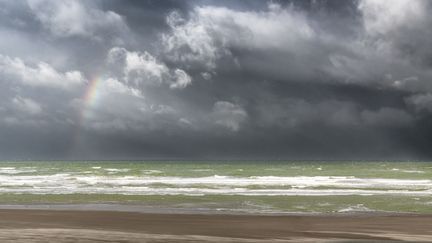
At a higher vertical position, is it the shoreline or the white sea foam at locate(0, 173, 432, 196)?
the white sea foam at locate(0, 173, 432, 196)

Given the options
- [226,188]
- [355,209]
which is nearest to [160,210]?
[355,209]

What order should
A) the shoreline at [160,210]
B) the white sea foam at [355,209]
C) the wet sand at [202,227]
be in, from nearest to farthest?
the wet sand at [202,227]
the shoreline at [160,210]
the white sea foam at [355,209]

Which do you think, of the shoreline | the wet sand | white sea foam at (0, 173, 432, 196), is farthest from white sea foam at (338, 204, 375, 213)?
white sea foam at (0, 173, 432, 196)

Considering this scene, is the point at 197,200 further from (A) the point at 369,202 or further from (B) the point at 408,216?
(B) the point at 408,216

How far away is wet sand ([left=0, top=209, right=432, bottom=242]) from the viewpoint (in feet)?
56.0

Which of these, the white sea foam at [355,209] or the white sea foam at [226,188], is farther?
the white sea foam at [226,188]

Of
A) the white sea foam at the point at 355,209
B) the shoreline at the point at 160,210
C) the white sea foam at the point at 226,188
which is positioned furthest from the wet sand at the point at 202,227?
the white sea foam at the point at 226,188

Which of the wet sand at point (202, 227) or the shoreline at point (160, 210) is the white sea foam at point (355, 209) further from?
the wet sand at point (202, 227)

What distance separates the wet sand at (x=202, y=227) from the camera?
17.1m

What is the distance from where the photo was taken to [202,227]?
1986 cm

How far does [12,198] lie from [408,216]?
25591 millimetres

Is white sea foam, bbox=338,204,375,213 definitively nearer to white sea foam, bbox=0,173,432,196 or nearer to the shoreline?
the shoreline

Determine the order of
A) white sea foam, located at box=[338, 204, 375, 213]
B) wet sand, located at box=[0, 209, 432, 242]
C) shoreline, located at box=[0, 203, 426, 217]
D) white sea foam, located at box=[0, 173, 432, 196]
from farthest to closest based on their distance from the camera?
white sea foam, located at box=[0, 173, 432, 196] → white sea foam, located at box=[338, 204, 375, 213] → shoreline, located at box=[0, 203, 426, 217] → wet sand, located at box=[0, 209, 432, 242]

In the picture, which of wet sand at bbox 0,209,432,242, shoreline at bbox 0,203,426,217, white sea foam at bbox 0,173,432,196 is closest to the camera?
wet sand at bbox 0,209,432,242
